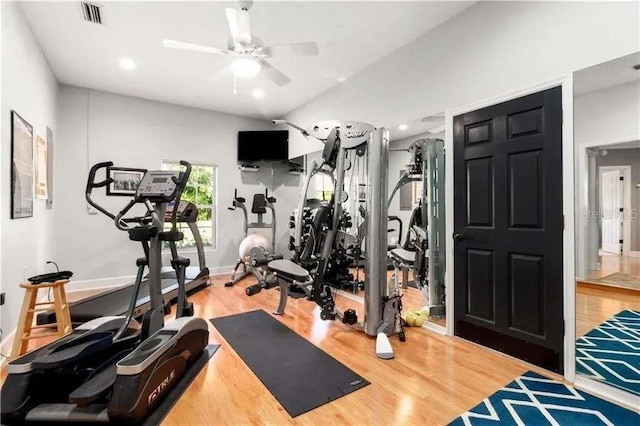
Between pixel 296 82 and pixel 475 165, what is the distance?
297 centimetres

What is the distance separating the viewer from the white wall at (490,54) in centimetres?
199

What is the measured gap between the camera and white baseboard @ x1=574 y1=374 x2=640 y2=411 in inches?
72.5

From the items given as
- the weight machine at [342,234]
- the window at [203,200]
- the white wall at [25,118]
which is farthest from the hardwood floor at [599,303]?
the window at [203,200]

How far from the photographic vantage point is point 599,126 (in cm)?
314

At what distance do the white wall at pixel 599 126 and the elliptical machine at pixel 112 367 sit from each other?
3.60 m

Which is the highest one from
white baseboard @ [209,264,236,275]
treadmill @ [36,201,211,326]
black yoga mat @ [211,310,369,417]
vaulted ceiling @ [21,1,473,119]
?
vaulted ceiling @ [21,1,473,119]

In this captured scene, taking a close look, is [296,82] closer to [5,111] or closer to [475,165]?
[475,165]

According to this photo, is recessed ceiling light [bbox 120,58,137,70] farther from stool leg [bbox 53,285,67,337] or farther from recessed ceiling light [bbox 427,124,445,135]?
recessed ceiling light [bbox 427,124,445,135]

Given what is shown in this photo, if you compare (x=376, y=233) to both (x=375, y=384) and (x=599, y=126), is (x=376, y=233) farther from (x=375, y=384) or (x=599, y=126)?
(x=599, y=126)

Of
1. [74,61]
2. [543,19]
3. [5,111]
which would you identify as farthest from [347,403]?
[74,61]

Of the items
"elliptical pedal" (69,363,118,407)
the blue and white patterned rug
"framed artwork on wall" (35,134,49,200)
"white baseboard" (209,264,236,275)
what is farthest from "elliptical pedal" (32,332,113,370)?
"white baseboard" (209,264,236,275)

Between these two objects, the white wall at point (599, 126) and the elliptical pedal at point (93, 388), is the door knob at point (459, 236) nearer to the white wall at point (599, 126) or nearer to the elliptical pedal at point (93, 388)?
the white wall at point (599, 126)

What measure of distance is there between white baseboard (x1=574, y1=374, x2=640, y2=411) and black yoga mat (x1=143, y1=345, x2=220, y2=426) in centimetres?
269

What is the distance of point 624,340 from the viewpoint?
2689 millimetres
